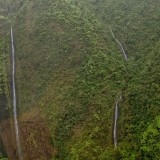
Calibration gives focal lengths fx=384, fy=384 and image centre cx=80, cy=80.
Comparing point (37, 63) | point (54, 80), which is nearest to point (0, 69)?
point (37, 63)

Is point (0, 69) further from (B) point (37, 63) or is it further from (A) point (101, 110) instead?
(A) point (101, 110)

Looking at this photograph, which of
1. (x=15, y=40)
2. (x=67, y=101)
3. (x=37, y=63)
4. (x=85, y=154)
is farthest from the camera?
(x=15, y=40)

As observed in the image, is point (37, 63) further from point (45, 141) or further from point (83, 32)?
point (45, 141)

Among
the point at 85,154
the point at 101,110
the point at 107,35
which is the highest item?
the point at 107,35

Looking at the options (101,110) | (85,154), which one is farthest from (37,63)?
(85,154)

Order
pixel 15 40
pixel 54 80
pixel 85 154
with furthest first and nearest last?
pixel 15 40 < pixel 54 80 < pixel 85 154

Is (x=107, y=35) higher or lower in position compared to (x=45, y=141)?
higher

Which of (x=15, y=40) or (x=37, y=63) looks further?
(x=15, y=40)
